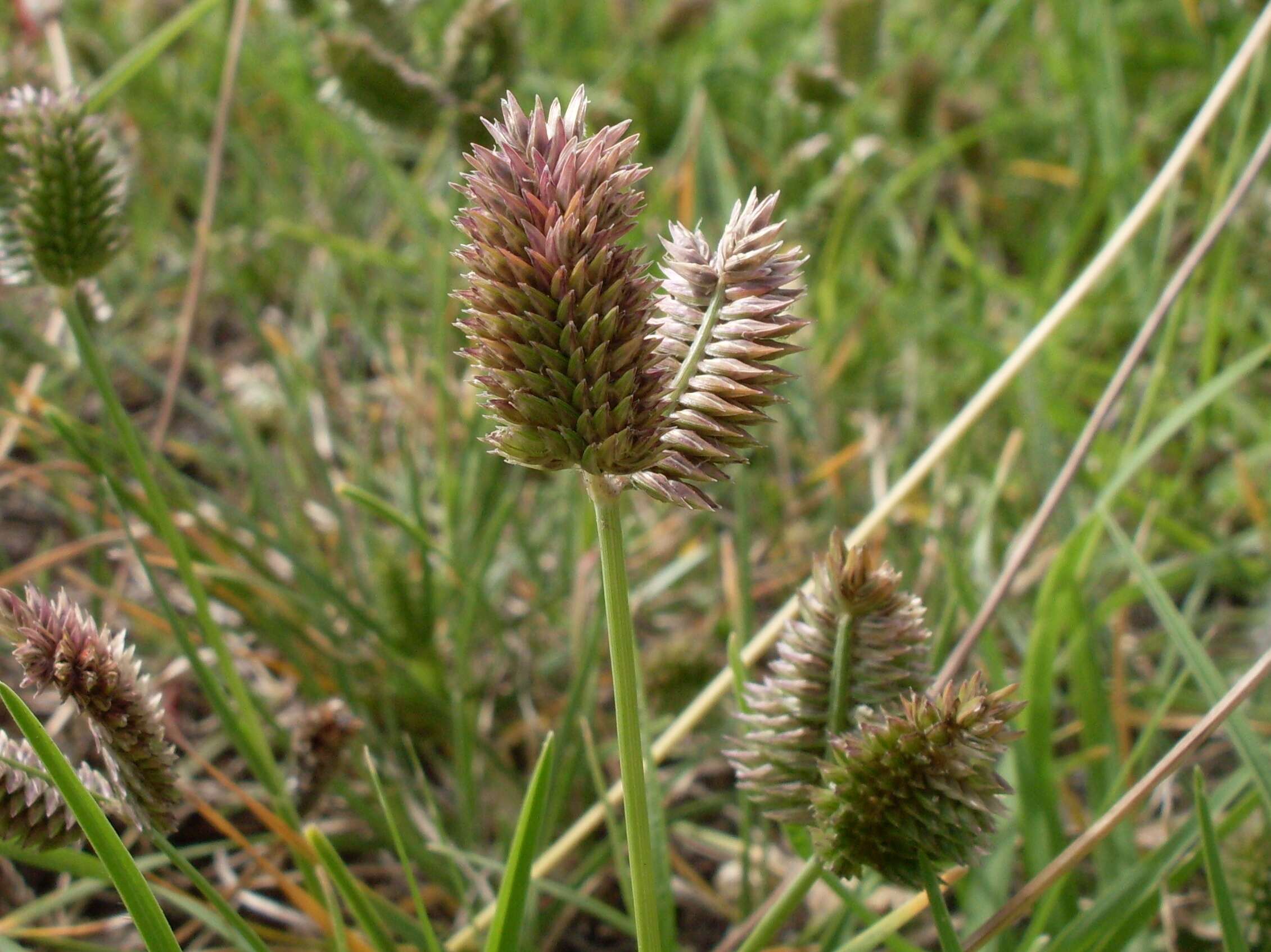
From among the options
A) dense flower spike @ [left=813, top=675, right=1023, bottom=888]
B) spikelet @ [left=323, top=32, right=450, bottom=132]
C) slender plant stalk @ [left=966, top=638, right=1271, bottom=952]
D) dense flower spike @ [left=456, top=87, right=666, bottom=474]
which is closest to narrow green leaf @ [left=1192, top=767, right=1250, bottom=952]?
slender plant stalk @ [left=966, top=638, right=1271, bottom=952]

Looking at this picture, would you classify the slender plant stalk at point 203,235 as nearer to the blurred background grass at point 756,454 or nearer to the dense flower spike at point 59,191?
the blurred background grass at point 756,454

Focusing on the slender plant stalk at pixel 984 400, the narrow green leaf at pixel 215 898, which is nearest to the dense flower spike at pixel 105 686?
the narrow green leaf at pixel 215 898

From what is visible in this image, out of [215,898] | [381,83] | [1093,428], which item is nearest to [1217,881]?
[1093,428]

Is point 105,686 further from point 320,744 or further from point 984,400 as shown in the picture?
point 984,400

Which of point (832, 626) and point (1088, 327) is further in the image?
point (1088, 327)

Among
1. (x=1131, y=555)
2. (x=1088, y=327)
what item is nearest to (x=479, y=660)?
(x=1131, y=555)

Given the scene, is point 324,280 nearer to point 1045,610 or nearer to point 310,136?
point 310,136
